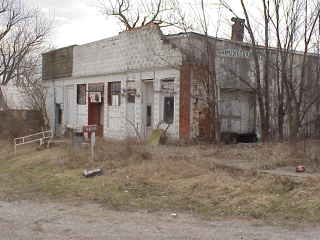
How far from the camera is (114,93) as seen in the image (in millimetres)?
21719

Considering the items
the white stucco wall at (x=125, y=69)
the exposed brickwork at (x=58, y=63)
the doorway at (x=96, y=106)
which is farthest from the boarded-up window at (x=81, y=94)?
the exposed brickwork at (x=58, y=63)

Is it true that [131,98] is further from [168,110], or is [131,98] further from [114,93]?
[168,110]

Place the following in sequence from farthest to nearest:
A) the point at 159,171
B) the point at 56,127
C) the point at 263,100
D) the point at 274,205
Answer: the point at 56,127, the point at 263,100, the point at 159,171, the point at 274,205

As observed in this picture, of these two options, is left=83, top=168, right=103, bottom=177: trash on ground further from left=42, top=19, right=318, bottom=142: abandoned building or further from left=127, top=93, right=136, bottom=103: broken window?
left=127, top=93, right=136, bottom=103: broken window

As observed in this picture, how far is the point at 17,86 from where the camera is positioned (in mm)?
36438

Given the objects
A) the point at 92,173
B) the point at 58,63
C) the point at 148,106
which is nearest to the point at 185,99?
the point at 148,106

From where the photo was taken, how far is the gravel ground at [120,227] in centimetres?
A: 695

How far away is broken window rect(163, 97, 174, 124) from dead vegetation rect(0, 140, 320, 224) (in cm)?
192

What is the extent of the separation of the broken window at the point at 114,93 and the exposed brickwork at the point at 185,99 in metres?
4.59

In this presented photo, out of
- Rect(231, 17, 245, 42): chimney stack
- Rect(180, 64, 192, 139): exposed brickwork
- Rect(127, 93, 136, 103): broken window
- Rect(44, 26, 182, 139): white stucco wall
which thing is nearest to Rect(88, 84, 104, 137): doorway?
Rect(44, 26, 182, 139): white stucco wall

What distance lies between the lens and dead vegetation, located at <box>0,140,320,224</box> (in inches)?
340

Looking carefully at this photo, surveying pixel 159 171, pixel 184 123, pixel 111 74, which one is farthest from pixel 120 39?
pixel 159 171

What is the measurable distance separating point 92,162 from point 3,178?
2883mm

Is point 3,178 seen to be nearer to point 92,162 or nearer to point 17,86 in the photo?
point 92,162
